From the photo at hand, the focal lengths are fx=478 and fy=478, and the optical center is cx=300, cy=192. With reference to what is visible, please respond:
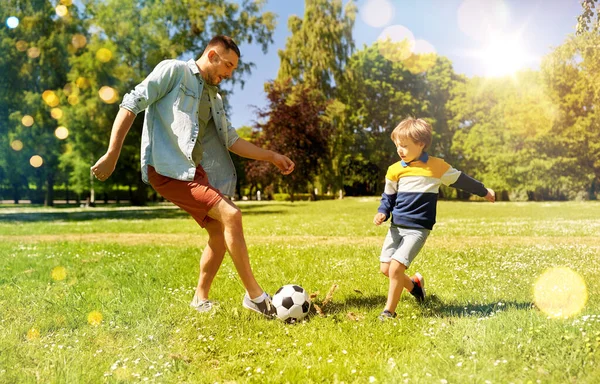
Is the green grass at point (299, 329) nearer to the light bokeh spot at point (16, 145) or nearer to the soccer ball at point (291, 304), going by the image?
the soccer ball at point (291, 304)

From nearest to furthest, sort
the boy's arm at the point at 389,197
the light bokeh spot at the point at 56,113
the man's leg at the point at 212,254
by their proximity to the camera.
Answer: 1. the boy's arm at the point at 389,197
2. the man's leg at the point at 212,254
3. the light bokeh spot at the point at 56,113

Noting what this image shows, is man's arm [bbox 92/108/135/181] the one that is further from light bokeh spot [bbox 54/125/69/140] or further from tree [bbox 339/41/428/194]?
tree [bbox 339/41/428/194]

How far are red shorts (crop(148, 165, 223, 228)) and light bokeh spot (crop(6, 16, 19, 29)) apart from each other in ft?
93.6

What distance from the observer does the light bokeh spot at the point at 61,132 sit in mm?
27141

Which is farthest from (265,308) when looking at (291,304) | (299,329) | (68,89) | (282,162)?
(68,89)

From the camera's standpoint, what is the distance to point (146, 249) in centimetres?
984

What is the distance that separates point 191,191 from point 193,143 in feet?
1.43

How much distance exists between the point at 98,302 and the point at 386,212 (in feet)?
10.5

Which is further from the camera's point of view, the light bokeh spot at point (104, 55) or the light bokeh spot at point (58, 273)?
the light bokeh spot at point (104, 55)

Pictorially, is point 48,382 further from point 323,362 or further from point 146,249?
point 146,249

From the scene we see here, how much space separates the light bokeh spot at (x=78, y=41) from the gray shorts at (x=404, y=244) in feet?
95.4

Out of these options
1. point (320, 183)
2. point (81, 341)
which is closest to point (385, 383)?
point (81, 341)

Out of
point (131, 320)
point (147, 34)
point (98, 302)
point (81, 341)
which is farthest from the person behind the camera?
point (147, 34)

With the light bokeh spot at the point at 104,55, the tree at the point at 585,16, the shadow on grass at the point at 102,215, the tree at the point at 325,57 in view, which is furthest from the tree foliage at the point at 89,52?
the tree at the point at 585,16
